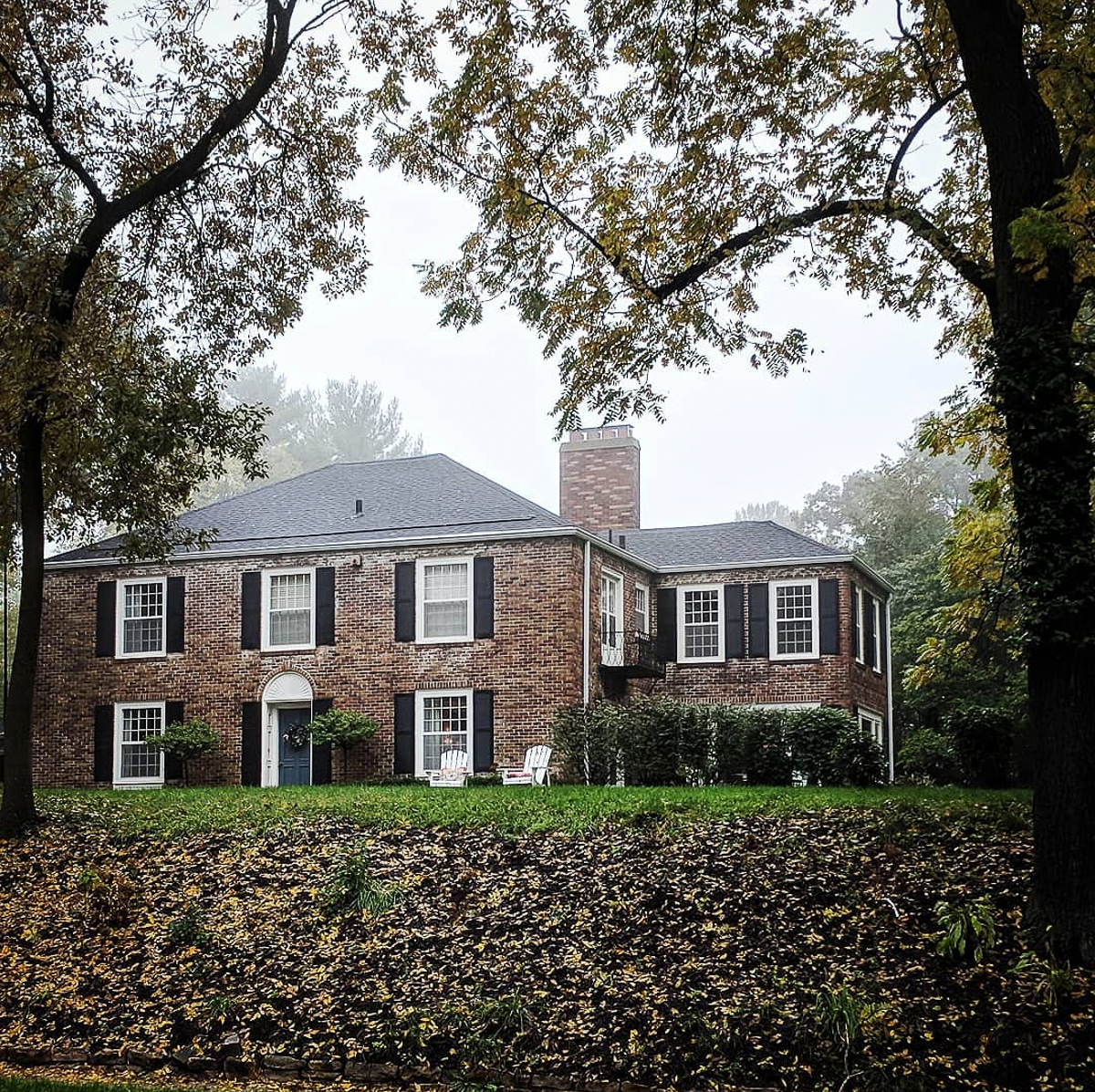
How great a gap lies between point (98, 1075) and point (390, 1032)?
6.55ft

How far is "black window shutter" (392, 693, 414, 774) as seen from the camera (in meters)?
22.7

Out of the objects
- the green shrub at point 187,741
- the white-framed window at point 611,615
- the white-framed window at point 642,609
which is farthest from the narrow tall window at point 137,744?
the white-framed window at point 642,609

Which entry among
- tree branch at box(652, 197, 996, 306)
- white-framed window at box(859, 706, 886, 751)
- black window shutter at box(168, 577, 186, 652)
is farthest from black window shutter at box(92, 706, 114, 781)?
tree branch at box(652, 197, 996, 306)

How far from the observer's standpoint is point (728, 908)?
9609 millimetres

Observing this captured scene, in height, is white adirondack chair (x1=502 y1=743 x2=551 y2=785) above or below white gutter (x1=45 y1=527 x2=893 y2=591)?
below

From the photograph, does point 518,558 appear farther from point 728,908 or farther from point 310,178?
point 728,908

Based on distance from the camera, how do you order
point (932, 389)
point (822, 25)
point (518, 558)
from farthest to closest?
point (932, 389)
point (518, 558)
point (822, 25)

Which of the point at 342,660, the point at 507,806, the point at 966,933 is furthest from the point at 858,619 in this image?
the point at 966,933

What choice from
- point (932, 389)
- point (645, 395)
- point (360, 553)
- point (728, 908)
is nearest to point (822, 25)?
point (645, 395)

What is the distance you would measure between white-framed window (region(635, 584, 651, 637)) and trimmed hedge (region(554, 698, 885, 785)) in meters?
7.12

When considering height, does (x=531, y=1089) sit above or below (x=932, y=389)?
below

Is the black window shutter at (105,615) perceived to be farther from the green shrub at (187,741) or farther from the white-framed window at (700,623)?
the white-framed window at (700,623)

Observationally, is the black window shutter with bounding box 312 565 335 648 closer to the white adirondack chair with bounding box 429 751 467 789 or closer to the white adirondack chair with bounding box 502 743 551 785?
the white adirondack chair with bounding box 429 751 467 789

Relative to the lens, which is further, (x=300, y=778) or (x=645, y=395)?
(x=300, y=778)
